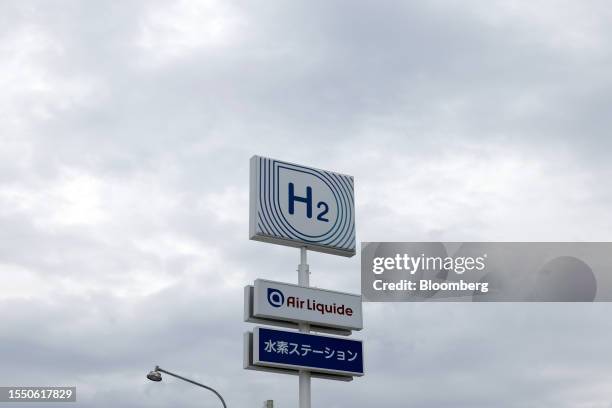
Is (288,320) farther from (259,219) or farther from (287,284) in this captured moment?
(259,219)

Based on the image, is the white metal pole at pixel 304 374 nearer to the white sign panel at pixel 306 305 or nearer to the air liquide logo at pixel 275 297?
the white sign panel at pixel 306 305

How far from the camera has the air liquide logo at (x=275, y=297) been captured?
4606 cm

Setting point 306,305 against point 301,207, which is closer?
point 306,305

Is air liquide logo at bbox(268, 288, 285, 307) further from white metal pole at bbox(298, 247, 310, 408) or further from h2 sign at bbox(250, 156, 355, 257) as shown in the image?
h2 sign at bbox(250, 156, 355, 257)

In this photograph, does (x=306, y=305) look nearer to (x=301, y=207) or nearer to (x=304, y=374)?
(x=304, y=374)

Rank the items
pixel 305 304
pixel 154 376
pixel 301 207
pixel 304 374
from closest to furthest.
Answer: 1. pixel 304 374
2. pixel 305 304
3. pixel 301 207
4. pixel 154 376

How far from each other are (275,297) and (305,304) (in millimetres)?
1514

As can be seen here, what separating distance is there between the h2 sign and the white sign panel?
7.89 ft

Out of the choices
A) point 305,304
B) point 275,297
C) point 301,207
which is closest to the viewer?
point 275,297

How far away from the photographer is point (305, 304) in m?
47.0

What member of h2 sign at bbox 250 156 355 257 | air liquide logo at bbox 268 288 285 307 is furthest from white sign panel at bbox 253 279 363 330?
h2 sign at bbox 250 156 355 257

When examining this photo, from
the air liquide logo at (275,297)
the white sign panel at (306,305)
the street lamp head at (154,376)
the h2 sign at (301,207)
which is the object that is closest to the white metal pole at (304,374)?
the white sign panel at (306,305)

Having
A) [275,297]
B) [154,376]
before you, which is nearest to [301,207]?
[275,297]

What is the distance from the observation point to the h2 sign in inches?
1877
